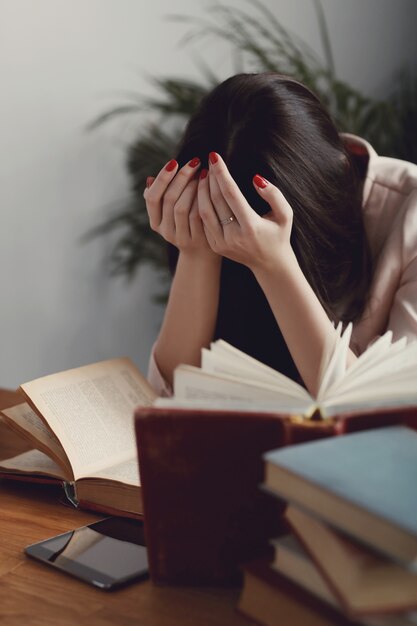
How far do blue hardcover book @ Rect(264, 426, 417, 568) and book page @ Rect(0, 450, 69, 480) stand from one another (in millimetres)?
398

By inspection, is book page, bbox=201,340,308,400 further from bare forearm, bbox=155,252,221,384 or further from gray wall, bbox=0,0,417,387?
gray wall, bbox=0,0,417,387

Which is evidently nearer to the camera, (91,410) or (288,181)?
(91,410)

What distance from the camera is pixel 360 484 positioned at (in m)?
0.50

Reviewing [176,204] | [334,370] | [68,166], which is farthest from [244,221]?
[68,166]

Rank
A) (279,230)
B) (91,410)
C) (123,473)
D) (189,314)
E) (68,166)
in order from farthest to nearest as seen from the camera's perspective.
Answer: (68,166) < (189,314) < (279,230) < (91,410) < (123,473)

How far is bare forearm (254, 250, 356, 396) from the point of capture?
1.05m

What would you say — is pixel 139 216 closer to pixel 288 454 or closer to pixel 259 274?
pixel 259 274

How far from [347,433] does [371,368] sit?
0.23 feet

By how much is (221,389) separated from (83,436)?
0.33 meters

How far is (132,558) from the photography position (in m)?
0.70

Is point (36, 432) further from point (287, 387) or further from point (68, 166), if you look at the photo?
point (68, 166)

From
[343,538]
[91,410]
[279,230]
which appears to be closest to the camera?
[343,538]

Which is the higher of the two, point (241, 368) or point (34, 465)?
point (241, 368)

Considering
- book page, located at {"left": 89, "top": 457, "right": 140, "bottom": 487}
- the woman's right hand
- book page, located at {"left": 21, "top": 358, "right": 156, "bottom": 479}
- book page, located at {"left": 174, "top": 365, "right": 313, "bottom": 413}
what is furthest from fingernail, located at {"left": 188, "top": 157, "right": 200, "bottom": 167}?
book page, located at {"left": 174, "top": 365, "right": 313, "bottom": 413}
